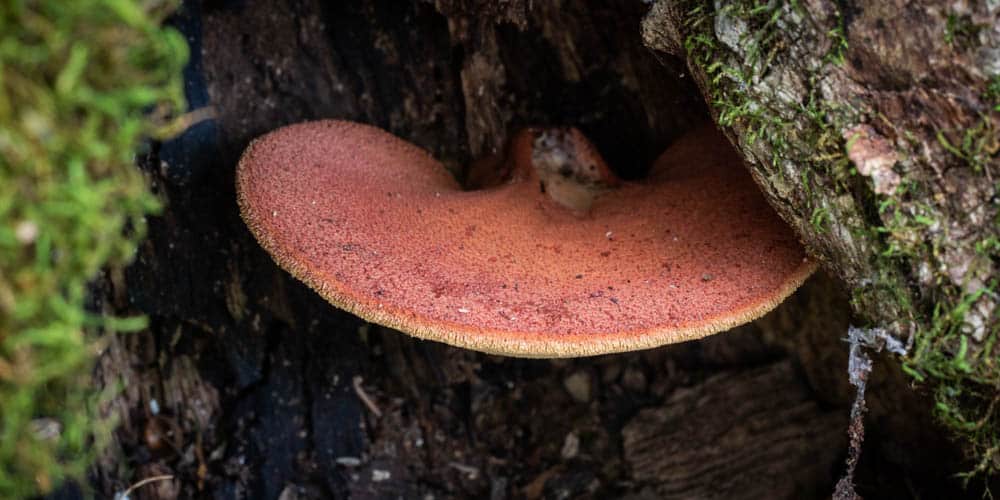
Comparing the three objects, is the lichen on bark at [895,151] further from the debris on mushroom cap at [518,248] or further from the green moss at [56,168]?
the green moss at [56,168]

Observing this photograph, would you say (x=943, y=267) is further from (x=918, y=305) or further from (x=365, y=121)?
(x=365, y=121)

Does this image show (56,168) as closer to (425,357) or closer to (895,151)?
(895,151)

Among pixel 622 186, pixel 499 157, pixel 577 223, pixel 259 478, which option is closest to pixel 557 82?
pixel 499 157

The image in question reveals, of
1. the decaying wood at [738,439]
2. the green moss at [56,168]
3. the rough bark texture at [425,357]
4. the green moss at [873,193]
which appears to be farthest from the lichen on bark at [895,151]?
the green moss at [56,168]

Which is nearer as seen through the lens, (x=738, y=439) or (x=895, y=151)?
(x=895, y=151)

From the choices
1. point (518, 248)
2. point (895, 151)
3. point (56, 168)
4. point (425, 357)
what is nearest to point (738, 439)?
point (425, 357)

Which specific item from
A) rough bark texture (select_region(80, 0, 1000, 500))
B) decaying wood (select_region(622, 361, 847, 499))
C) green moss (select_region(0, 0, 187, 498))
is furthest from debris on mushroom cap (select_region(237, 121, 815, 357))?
decaying wood (select_region(622, 361, 847, 499))
